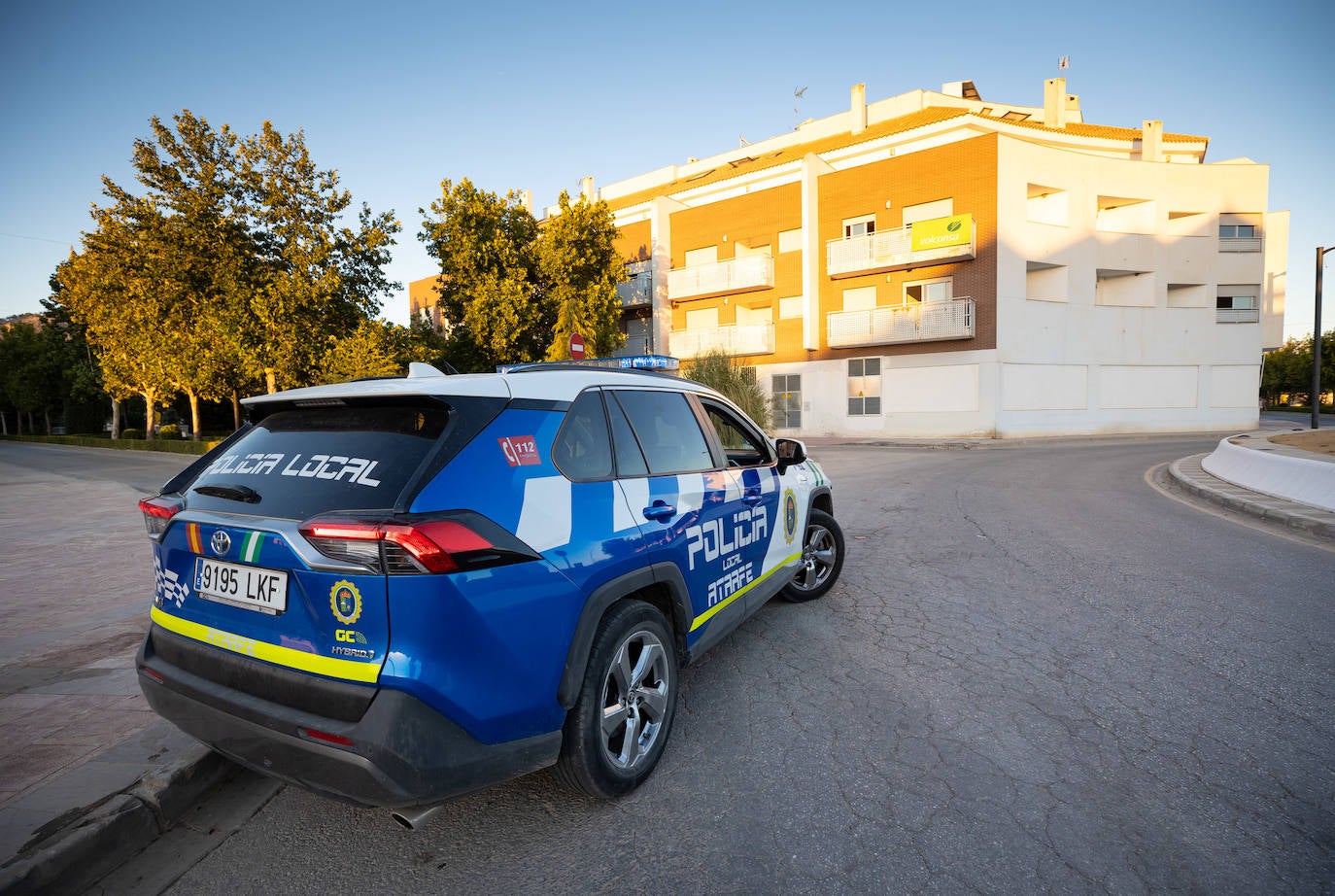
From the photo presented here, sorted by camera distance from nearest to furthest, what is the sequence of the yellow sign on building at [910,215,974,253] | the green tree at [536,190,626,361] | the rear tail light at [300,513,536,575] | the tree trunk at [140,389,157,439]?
1. the rear tail light at [300,513,536,575]
2. the yellow sign on building at [910,215,974,253]
3. the green tree at [536,190,626,361]
4. the tree trunk at [140,389,157,439]

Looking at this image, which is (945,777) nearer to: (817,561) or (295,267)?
(817,561)

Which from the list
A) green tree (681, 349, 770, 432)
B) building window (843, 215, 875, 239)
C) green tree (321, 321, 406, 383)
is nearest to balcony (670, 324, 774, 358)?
building window (843, 215, 875, 239)

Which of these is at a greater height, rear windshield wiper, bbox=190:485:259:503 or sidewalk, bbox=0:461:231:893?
rear windshield wiper, bbox=190:485:259:503

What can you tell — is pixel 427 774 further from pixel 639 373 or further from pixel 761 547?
pixel 761 547

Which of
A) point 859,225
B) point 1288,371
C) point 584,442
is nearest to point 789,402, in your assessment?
point 859,225

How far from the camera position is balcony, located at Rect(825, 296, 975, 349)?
24.7 metres

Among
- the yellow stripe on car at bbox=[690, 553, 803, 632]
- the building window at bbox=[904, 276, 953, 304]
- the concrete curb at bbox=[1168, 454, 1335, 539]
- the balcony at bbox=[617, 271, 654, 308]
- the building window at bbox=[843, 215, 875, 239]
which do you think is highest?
the building window at bbox=[843, 215, 875, 239]

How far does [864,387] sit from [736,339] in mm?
6377

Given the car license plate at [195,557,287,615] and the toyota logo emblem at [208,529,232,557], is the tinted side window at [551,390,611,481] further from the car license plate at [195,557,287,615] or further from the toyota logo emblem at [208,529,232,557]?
the toyota logo emblem at [208,529,232,557]

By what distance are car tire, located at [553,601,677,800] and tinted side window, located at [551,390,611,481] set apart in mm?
Answer: 578

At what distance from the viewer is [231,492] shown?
229cm

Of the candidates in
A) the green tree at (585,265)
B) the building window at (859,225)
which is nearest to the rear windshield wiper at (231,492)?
the green tree at (585,265)

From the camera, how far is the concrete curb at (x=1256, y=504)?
277 inches

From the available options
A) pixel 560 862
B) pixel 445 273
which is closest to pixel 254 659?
pixel 560 862
